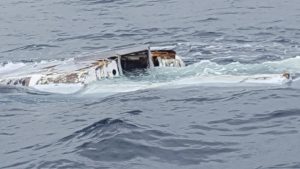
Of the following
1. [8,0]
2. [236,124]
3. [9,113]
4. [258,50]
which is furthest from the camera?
[8,0]

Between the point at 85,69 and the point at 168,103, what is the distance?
388cm

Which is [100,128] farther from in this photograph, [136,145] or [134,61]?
[134,61]

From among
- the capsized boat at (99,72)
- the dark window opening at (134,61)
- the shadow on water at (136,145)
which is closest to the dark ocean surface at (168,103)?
the shadow on water at (136,145)

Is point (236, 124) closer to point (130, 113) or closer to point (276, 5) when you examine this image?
point (130, 113)

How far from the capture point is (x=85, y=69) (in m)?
22.3

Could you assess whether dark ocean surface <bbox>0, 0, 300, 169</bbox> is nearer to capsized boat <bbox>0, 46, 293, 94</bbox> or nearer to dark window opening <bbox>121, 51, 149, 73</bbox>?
capsized boat <bbox>0, 46, 293, 94</bbox>

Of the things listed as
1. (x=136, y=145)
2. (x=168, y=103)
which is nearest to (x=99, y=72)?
(x=168, y=103)

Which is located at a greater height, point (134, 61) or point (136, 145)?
point (134, 61)

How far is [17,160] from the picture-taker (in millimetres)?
15062

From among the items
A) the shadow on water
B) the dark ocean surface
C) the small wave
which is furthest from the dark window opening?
the shadow on water

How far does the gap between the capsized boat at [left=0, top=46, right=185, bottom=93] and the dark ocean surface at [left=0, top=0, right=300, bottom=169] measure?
360 millimetres

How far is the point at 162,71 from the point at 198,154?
29.8 ft

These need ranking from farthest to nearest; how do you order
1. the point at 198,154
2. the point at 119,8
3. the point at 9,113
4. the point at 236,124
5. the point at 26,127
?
the point at 119,8 < the point at 9,113 < the point at 26,127 < the point at 236,124 < the point at 198,154

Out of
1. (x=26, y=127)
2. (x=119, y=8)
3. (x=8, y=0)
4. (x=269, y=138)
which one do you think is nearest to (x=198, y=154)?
(x=269, y=138)
